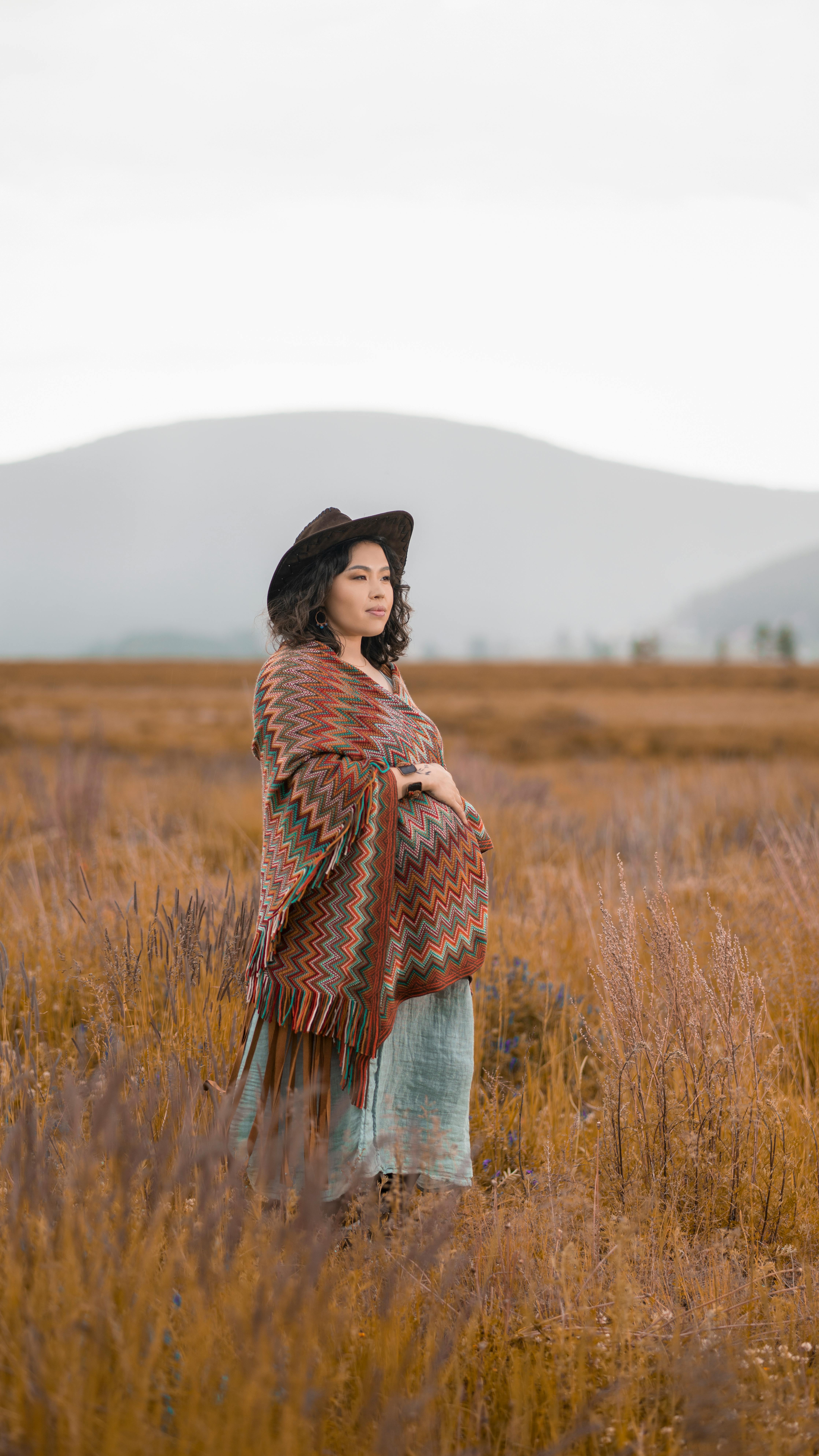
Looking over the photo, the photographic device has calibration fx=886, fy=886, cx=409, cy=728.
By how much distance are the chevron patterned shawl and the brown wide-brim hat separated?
9.6 inches

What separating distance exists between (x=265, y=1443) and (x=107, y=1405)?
23 centimetres

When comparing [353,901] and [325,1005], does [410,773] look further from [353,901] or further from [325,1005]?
[325,1005]

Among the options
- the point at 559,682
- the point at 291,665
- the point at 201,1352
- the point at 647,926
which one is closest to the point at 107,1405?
the point at 201,1352

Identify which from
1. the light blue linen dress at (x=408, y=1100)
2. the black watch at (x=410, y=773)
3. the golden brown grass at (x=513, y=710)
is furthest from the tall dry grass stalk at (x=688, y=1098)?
the golden brown grass at (x=513, y=710)

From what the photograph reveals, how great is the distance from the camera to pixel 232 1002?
3057 millimetres

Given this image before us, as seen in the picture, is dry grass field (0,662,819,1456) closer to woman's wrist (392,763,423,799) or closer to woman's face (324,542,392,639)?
woman's wrist (392,763,423,799)

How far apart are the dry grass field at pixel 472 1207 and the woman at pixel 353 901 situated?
0.19 m

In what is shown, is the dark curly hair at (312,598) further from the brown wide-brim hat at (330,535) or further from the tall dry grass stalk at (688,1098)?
the tall dry grass stalk at (688,1098)

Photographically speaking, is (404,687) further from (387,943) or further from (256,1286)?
(256,1286)

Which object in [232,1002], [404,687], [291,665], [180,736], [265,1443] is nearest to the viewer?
[265,1443]

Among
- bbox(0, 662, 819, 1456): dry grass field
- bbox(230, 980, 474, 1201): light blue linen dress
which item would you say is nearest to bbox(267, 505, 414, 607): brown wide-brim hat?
bbox(0, 662, 819, 1456): dry grass field

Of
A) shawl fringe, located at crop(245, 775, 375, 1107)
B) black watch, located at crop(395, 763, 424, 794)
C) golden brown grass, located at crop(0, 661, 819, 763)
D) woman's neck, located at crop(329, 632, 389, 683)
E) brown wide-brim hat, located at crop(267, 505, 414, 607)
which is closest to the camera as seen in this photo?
shawl fringe, located at crop(245, 775, 375, 1107)

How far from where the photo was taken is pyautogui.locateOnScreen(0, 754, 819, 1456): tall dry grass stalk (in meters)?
1.24

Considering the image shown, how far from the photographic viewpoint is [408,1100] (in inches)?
98.3
